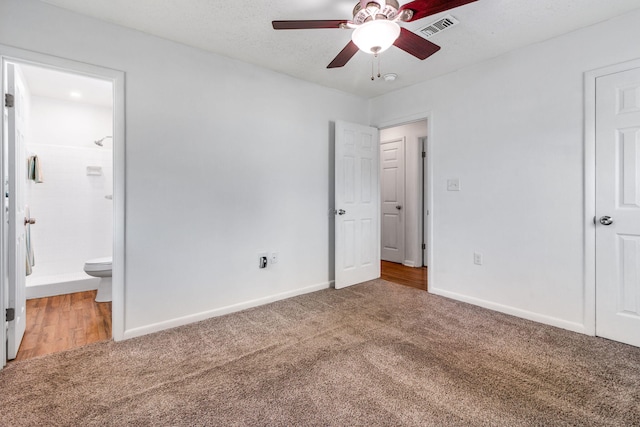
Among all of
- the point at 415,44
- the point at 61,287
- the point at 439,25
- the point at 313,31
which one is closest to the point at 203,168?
the point at 313,31

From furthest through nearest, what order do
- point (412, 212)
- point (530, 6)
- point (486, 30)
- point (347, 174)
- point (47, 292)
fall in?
point (412, 212) → point (347, 174) → point (47, 292) → point (486, 30) → point (530, 6)

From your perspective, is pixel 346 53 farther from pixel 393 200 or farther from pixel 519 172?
pixel 393 200

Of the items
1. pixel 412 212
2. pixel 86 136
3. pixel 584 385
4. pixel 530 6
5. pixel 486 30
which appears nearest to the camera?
pixel 584 385

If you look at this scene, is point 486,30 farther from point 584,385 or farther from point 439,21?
point 584,385

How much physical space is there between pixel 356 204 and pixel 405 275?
138cm

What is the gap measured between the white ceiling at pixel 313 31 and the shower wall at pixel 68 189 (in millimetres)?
2259

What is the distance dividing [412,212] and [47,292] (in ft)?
16.1

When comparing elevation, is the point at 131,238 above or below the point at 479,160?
below

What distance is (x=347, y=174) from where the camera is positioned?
12.2 feet

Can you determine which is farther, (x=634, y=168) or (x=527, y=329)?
(x=527, y=329)

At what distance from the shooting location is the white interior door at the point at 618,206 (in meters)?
2.23

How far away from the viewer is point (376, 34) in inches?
63.9

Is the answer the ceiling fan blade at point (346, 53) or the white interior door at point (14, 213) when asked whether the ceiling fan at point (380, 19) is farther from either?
the white interior door at point (14, 213)

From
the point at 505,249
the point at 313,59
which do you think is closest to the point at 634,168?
the point at 505,249
